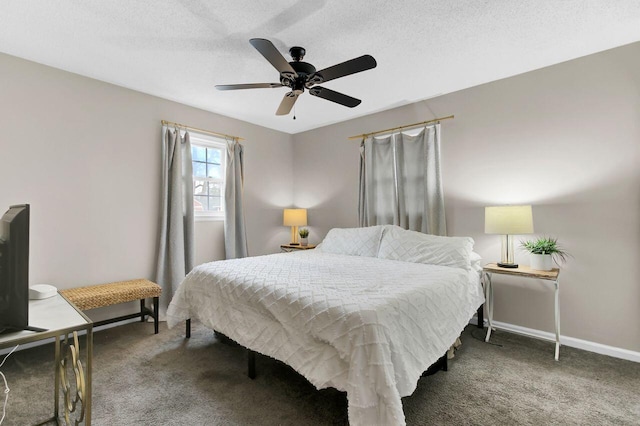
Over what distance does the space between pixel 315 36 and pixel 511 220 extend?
2306mm

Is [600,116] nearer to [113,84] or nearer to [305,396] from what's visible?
[305,396]

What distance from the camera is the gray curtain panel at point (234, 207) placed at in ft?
13.4

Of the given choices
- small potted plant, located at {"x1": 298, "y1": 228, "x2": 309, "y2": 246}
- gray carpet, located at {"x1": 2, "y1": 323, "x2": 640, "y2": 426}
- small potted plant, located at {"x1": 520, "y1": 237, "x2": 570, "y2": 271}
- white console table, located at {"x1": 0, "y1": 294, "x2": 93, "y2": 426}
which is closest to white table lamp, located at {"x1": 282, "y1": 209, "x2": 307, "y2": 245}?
small potted plant, located at {"x1": 298, "y1": 228, "x2": 309, "y2": 246}

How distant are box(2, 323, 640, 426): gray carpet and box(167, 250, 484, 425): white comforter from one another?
31 centimetres

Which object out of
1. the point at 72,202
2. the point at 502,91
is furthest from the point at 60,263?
the point at 502,91

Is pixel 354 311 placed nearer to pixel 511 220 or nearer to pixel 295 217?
pixel 511 220

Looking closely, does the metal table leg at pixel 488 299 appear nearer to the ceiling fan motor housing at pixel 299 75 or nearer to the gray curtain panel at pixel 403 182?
the gray curtain panel at pixel 403 182

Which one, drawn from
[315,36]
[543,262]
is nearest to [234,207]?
[315,36]

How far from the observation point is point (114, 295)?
2.72 meters

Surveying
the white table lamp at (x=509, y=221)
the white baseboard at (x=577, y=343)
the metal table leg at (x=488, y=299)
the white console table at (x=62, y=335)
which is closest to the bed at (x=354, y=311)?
the metal table leg at (x=488, y=299)

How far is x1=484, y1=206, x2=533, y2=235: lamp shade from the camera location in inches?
101

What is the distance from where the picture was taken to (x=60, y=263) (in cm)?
280

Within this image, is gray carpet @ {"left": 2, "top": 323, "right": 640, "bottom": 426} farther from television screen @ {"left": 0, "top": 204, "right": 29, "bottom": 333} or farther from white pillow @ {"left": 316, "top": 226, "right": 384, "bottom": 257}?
white pillow @ {"left": 316, "top": 226, "right": 384, "bottom": 257}

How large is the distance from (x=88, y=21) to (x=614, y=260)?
4595mm
